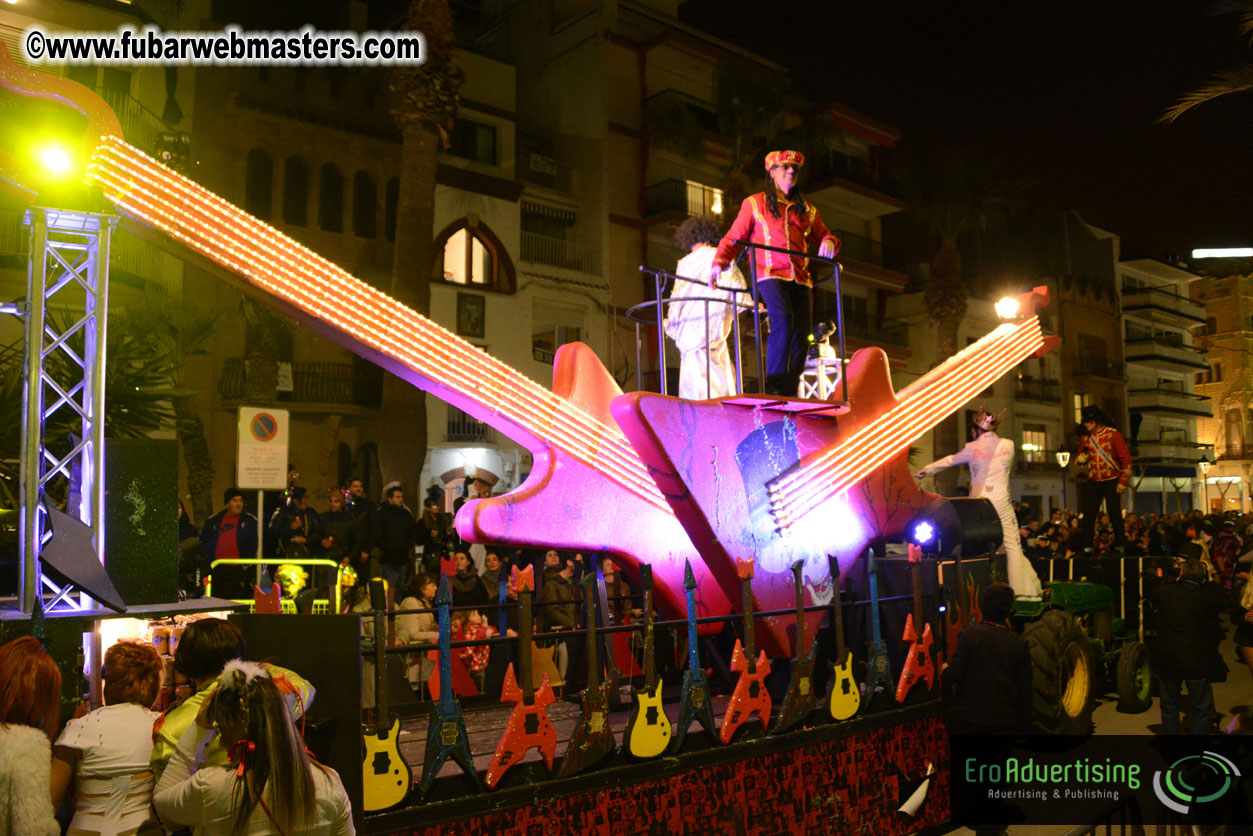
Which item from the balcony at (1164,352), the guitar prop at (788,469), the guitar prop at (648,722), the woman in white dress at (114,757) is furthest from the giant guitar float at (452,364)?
the balcony at (1164,352)

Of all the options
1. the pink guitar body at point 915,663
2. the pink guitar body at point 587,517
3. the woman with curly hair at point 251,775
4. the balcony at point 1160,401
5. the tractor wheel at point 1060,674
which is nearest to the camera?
the woman with curly hair at point 251,775

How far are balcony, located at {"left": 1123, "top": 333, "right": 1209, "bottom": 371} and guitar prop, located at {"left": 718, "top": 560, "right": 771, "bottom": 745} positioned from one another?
5044cm

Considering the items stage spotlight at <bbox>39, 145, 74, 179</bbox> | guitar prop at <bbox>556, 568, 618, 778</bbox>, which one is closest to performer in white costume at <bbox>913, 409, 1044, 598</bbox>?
guitar prop at <bbox>556, 568, 618, 778</bbox>

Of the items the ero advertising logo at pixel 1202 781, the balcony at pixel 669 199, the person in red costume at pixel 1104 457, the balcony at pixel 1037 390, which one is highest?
the balcony at pixel 669 199

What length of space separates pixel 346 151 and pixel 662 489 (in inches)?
725

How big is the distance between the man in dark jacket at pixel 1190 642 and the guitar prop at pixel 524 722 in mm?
6643

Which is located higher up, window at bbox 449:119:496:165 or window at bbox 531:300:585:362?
window at bbox 449:119:496:165

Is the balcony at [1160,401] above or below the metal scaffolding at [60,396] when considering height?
above

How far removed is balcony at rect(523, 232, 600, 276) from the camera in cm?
2605

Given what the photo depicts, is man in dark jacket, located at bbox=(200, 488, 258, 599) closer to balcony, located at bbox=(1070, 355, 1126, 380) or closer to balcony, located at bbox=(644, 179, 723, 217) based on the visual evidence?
balcony, located at bbox=(644, 179, 723, 217)

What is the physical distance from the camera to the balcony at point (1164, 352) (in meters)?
51.1

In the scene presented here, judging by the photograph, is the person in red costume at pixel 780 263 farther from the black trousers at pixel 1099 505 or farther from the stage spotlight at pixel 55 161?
the black trousers at pixel 1099 505

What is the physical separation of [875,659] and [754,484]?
154cm

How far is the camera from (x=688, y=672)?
19.8 ft
